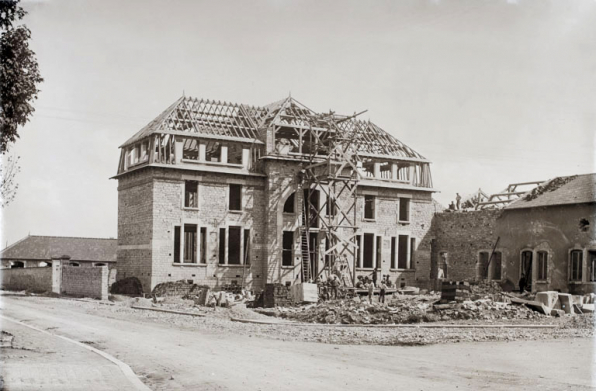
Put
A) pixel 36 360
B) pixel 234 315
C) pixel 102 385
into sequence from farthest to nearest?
pixel 234 315, pixel 36 360, pixel 102 385

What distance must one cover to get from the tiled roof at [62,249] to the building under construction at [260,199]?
24.5 m

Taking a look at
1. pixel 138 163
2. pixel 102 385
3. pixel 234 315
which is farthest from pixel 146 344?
pixel 138 163

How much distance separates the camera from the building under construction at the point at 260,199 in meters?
36.2

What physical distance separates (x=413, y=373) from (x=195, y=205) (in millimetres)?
25760

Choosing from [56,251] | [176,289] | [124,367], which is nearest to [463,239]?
[176,289]

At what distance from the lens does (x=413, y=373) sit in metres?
12.9

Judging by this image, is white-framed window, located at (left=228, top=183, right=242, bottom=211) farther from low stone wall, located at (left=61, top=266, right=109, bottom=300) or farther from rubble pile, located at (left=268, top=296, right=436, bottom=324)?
rubble pile, located at (left=268, top=296, right=436, bottom=324)

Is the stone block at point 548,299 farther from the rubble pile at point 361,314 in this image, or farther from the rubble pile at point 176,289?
the rubble pile at point 176,289

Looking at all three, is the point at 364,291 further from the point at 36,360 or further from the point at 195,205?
the point at 36,360

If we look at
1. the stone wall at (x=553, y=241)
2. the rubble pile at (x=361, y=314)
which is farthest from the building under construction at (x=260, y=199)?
the rubble pile at (x=361, y=314)

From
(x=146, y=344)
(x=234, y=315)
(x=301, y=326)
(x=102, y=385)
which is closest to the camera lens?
(x=102, y=385)

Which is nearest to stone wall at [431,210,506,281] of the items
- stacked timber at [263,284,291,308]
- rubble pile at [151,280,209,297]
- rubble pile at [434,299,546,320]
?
rubble pile at [434,299,546,320]

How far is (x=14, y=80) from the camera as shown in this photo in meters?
13.3

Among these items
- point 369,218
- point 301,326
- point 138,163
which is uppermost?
point 138,163
